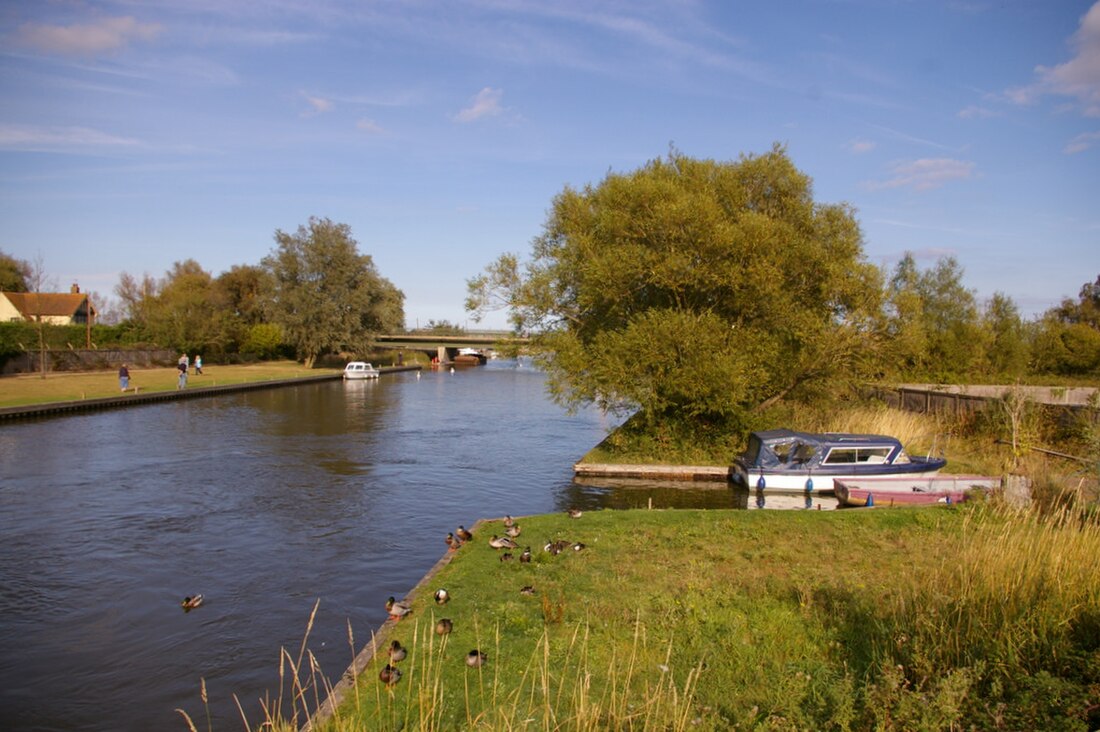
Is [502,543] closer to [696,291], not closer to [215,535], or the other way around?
[215,535]

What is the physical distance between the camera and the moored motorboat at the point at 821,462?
23266 millimetres

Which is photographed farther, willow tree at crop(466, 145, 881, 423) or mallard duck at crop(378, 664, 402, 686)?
willow tree at crop(466, 145, 881, 423)

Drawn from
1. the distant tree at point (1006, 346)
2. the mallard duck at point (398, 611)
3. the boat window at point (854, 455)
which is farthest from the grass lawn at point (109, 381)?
the distant tree at point (1006, 346)

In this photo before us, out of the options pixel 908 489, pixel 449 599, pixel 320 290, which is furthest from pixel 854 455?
pixel 320 290

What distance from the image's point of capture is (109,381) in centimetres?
5256

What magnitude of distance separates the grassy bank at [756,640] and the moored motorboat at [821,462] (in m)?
9.17

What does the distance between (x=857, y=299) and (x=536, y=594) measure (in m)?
22.5

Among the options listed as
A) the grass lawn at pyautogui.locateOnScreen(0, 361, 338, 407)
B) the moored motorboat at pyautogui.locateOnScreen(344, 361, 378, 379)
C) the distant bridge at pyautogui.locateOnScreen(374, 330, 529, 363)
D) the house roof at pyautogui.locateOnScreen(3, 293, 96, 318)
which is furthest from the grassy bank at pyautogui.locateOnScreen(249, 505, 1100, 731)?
the house roof at pyautogui.locateOnScreen(3, 293, 96, 318)

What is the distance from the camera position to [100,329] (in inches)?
2571

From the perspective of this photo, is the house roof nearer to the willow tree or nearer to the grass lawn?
the grass lawn

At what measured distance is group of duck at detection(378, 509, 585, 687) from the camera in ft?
27.2

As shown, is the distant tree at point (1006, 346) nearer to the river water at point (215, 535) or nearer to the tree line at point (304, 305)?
the river water at point (215, 535)

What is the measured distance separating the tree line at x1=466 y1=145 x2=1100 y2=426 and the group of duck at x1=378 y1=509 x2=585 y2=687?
33.0 ft

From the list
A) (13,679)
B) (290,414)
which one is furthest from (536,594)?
(290,414)
